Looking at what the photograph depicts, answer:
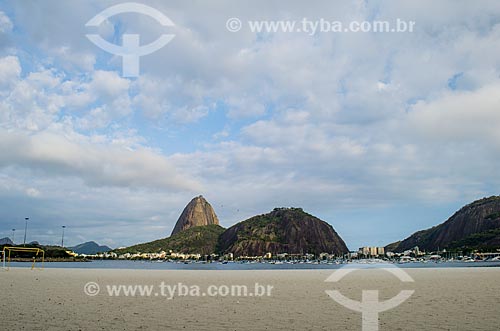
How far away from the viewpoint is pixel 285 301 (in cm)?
1675

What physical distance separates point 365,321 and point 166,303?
7.48 meters

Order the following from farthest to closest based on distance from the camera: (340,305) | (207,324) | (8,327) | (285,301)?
(285,301), (340,305), (207,324), (8,327)

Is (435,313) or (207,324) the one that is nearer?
(207,324)

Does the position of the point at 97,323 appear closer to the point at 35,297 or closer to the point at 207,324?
Answer: the point at 207,324

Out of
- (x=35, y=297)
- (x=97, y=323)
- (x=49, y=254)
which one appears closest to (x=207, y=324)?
(x=97, y=323)

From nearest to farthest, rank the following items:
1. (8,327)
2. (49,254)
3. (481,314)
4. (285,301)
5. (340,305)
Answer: (8,327) < (481,314) < (340,305) < (285,301) < (49,254)

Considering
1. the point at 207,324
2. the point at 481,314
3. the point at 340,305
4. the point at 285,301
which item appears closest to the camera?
the point at 207,324

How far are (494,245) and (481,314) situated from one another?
198 m

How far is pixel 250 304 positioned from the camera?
1579cm

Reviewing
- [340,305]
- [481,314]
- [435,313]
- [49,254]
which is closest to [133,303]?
[340,305]

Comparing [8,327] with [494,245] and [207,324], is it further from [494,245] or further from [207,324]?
[494,245]

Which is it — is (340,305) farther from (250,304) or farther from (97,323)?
(97,323)

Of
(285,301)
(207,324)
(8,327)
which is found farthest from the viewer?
(285,301)

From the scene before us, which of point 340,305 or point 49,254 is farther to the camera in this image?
point 49,254
